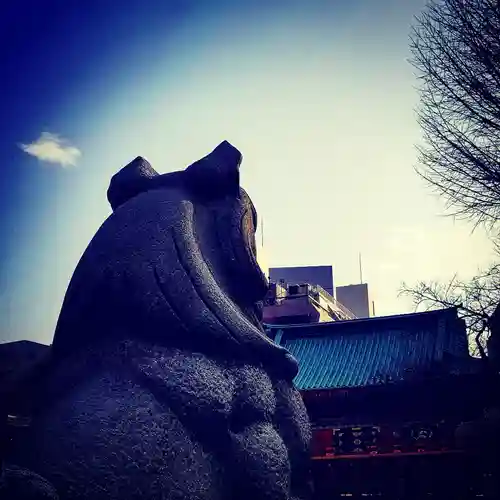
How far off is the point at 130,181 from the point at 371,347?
30.5 ft

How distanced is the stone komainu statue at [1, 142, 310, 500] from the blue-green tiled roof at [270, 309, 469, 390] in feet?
23.8

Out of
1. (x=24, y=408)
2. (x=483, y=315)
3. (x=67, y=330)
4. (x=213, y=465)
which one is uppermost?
(x=483, y=315)

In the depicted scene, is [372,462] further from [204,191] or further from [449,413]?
[204,191]

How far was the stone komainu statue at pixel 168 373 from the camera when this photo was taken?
2596 millimetres

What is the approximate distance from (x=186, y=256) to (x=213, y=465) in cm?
103

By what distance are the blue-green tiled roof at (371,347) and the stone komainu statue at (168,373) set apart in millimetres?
7268

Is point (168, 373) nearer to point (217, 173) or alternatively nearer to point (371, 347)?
point (217, 173)

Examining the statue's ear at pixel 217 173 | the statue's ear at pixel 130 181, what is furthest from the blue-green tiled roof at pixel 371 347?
the statue's ear at pixel 130 181

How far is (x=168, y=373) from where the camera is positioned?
2855mm

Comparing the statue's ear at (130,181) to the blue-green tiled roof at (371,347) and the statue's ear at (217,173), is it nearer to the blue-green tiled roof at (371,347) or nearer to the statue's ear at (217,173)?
the statue's ear at (217,173)

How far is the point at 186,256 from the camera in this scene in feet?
10.6

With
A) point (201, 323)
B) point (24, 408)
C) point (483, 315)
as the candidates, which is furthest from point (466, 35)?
point (24, 408)

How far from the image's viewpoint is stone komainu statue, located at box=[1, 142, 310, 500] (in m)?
2.60

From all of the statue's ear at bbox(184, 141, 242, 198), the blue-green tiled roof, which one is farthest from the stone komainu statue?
the blue-green tiled roof
